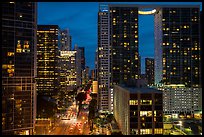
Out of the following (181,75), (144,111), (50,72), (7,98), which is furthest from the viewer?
(50,72)

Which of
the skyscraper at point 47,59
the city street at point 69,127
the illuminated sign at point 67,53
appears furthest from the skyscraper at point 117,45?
the illuminated sign at point 67,53

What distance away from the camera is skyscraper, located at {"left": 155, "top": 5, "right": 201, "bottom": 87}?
21.3 meters

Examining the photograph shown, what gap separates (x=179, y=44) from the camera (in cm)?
2152

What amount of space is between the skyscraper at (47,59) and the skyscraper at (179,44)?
13.5 m

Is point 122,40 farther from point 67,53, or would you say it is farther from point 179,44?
point 67,53

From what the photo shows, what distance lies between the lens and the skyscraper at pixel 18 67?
1190cm

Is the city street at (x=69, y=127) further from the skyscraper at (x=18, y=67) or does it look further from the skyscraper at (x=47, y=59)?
the skyscraper at (x=47, y=59)

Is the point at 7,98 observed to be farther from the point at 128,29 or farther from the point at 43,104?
the point at 128,29

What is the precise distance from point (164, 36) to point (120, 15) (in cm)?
393

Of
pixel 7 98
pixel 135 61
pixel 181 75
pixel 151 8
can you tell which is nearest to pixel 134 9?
pixel 151 8

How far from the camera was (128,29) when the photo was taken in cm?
2183

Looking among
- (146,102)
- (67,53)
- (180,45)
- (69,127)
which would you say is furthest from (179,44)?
(67,53)

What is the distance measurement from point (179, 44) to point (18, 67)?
44.7 ft

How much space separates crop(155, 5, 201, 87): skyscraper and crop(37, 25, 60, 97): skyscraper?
13464mm
